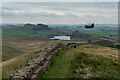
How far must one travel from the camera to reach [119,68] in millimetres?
27281

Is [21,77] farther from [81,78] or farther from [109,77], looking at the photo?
[109,77]

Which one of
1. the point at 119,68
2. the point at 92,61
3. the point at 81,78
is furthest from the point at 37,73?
the point at 119,68

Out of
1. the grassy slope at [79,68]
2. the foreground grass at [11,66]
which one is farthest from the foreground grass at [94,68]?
the foreground grass at [11,66]

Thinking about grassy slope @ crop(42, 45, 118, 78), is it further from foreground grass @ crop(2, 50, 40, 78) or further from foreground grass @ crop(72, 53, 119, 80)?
foreground grass @ crop(2, 50, 40, 78)

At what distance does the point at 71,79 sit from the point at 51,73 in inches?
137

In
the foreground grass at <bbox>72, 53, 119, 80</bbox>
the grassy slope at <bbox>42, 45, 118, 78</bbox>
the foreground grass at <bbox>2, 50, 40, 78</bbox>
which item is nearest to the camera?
the foreground grass at <bbox>72, 53, 119, 80</bbox>

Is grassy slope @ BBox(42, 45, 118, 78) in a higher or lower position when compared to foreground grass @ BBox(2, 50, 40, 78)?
higher

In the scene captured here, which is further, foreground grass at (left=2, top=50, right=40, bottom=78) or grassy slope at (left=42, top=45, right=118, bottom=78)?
foreground grass at (left=2, top=50, right=40, bottom=78)

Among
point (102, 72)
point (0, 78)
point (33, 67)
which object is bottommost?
point (0, 78)

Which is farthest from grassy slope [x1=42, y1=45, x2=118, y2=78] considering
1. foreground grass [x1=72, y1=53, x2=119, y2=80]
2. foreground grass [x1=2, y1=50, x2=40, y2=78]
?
foreground grass [x1=2, y1=50, x2=40, y2=78]

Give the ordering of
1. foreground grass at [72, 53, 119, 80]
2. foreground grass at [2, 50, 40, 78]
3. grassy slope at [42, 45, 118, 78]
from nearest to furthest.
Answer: foreground grass at [72, 53, 119, 80]
grassy slope at [42, 45, 118, 78]
foreground grass at [2, 50, 40, 78]

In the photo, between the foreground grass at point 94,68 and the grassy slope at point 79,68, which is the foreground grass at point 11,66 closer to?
the grassy slope at point 79,68

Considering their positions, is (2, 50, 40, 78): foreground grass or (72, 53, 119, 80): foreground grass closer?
(72, 53, 119, 80): foreground grass

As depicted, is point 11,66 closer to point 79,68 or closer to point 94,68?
point 79,68
